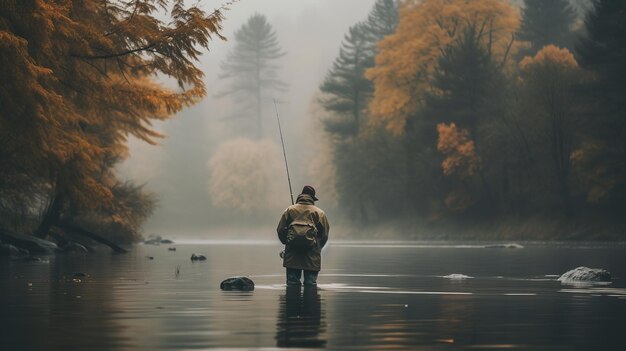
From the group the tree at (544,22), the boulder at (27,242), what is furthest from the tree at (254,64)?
the boulder at (27,242)

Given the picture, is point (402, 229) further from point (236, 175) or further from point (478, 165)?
point (236, 175)

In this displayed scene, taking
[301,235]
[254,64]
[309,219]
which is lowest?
[301,235]

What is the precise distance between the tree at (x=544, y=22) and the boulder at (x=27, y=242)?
58.1 metres

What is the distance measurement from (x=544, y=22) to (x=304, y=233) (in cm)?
7576

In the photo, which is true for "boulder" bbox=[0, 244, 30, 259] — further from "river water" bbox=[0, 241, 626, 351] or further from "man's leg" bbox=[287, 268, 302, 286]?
"man's leg" bbox=[287, 268, 302, 286]

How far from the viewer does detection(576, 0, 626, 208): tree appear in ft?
201

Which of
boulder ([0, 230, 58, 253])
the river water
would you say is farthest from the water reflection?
boulder ([0, 230, 58, 253])

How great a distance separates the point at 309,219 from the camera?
20.7m

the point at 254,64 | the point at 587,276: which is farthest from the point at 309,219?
the point at 254,64

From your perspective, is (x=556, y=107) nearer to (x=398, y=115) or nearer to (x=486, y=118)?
(x=486, y=118)

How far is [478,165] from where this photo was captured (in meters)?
75.3

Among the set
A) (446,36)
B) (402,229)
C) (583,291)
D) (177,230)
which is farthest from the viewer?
(177,230)

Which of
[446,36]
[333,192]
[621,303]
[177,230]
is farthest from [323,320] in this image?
[177,230]

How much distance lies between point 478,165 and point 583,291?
183 ft
